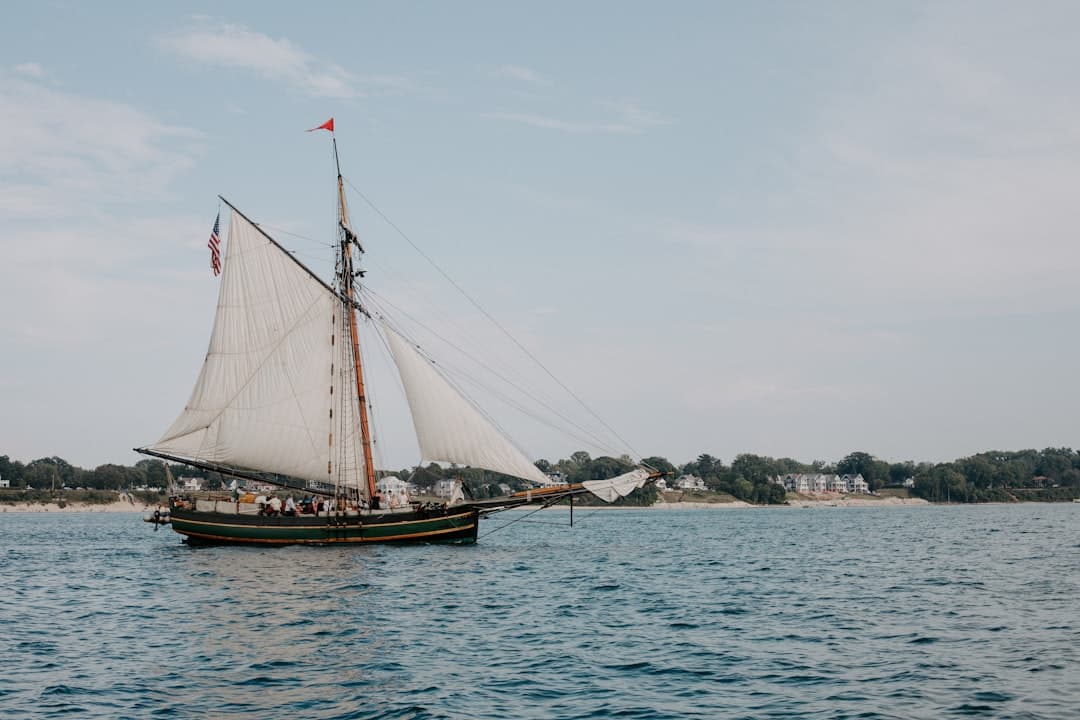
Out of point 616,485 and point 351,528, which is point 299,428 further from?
point 616,485

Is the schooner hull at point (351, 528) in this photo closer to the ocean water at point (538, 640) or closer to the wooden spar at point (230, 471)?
the wooden spar at point (230, 471)

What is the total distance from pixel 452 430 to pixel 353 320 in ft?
39.9

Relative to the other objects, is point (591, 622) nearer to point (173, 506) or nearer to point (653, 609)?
point (653, 609)

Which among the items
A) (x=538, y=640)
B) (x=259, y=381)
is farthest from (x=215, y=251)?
(x=538, y=640)

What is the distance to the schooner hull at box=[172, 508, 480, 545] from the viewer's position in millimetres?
56812

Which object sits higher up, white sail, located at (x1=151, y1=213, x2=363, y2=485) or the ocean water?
white sail, located at (x1=151, y1=213, x2=363, y2=485)

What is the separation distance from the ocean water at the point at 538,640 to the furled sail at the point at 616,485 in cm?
779

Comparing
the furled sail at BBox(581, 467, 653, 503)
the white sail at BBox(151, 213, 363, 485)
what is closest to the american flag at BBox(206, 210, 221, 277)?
the white sail at BBox(151, 213, 363, 485)

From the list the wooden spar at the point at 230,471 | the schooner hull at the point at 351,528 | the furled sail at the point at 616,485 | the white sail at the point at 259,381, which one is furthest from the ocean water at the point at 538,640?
the white sail at the point at 259,381

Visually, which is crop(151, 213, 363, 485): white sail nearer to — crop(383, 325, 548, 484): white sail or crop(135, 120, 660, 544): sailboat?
crop(135, 120, 660, 544): sailboat

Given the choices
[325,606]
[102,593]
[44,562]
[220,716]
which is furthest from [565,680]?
[44,562]

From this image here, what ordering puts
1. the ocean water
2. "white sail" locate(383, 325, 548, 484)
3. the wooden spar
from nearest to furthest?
the ocean water < "white sail" locate(383, 325, 548, 484) < the wooden spar

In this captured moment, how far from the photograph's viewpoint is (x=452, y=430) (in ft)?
181

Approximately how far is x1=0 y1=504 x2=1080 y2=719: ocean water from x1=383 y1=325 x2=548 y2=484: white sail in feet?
25.7
